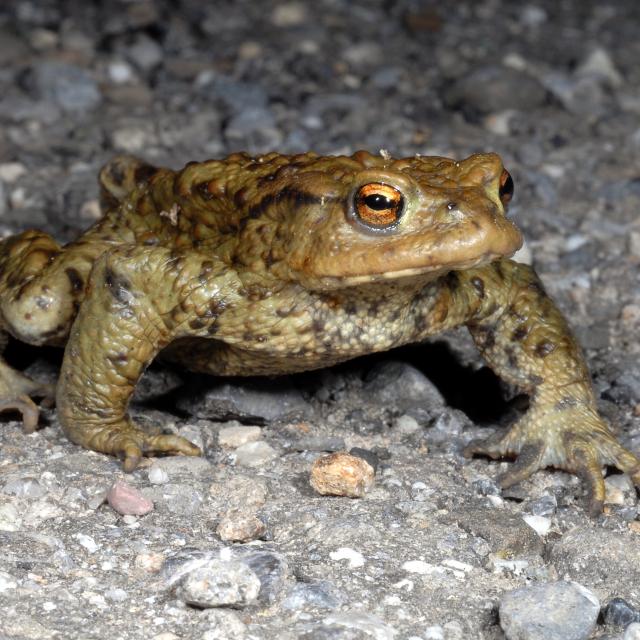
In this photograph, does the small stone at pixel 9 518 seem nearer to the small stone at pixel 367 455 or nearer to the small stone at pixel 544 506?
the small stone at pixel 367 455

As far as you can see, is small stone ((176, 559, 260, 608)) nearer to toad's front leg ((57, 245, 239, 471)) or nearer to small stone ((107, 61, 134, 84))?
toad's front leg ((57, 245, 239, 471))

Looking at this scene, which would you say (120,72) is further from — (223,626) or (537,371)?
(223,626)

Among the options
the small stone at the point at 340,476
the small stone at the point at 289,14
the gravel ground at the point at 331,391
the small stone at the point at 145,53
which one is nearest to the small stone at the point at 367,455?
the gravel ground at the point at 331,391

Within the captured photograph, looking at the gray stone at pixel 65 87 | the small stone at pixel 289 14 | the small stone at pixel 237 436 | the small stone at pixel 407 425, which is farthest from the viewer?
the small stone at pixel 289 14

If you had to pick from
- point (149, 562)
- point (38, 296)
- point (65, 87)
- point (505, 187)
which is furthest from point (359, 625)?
point (65, 87)

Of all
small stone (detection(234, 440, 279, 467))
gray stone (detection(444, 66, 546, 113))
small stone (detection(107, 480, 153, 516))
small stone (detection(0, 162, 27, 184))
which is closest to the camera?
small stone (detection(107, 480, 153, 516))

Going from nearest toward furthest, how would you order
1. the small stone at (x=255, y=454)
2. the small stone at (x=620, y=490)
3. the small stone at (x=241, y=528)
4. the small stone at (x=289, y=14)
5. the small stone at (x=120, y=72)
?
the small stone at (x=241, y=528) < the small stone at (x=620, y=490) < the small stone at (x=255, y=454) < the small stone at (x=120, y=72) < the small stone at (x=289, y=14)

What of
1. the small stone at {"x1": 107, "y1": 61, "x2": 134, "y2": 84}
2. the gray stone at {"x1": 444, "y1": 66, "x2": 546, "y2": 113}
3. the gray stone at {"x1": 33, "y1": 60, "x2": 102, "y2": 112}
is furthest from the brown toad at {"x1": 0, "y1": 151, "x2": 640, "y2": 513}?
the small stone at {"x1": 107, "y1": 61, "x2": 134, "y2": 84}

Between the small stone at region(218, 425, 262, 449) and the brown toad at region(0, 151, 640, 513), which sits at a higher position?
the brown toad at region(0, 151, 640, 513)

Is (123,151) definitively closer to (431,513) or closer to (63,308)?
(63,308)
